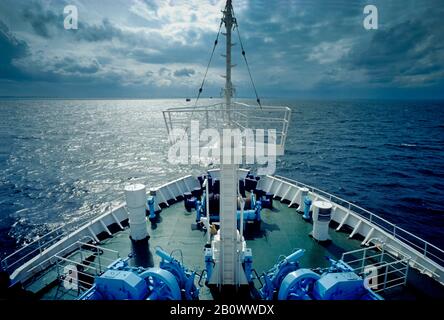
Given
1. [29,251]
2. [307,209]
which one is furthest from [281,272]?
[29,251]

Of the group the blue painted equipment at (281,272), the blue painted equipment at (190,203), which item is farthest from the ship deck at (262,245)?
the blue painted equipment at (281,272)

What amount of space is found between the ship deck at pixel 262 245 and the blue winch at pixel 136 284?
60.0 inches

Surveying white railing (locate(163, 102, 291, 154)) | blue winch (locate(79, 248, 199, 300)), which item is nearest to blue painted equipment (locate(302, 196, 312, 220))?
white railing (locate(163, 102, 291, 154))

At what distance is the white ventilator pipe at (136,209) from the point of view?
11.1m

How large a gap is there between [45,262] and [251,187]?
A: 429 inches

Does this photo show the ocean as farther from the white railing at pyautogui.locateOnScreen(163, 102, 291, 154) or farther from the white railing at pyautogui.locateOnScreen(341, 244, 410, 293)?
the white railing at pyautogui.locateOnScreen(341, 244, 410, 293)

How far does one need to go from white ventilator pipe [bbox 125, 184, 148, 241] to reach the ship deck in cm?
53

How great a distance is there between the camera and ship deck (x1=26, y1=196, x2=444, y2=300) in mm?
8458

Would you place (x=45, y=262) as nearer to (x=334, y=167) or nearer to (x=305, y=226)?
(x=305, y=226)

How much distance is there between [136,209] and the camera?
11266mm

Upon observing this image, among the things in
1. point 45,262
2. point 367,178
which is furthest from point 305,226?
point 367,178

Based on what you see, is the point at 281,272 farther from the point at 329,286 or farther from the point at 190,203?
the point at 190,203

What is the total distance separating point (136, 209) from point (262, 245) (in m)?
5.60

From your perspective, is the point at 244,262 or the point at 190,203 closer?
the point at 244,262
